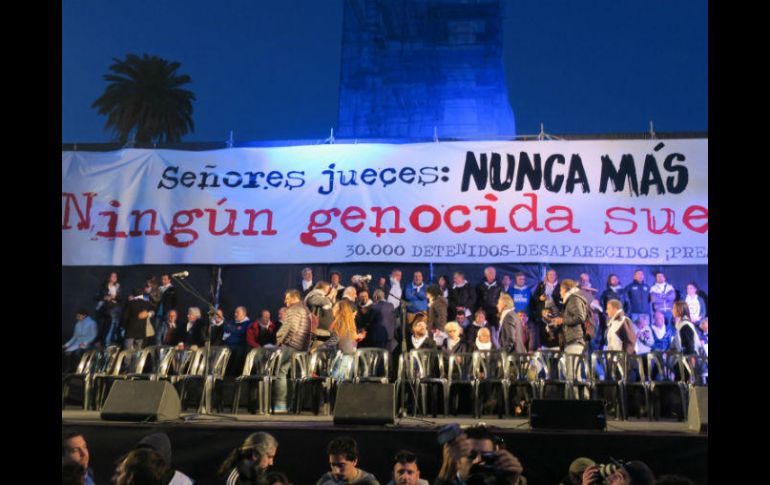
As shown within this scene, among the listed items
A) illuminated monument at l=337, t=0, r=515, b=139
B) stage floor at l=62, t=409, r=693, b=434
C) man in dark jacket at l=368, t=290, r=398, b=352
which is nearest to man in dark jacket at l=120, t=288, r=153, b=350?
stage floor at l=62, t=409, r=693, b=434

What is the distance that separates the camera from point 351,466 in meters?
4.91

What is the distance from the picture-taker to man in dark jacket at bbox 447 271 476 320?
375 inches

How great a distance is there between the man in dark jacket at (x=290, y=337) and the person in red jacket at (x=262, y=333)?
641 mm

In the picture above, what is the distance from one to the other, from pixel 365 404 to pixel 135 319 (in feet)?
17.2

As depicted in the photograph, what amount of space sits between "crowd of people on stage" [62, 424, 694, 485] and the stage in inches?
4.4

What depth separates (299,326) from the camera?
28.8 ft

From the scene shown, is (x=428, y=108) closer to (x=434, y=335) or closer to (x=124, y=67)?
(x=124, y=67)

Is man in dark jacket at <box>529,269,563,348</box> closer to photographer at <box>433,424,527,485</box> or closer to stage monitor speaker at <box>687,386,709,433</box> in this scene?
stage monitor speaker at <box>687,386,709,433</box>

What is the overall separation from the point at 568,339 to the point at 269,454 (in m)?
4.72

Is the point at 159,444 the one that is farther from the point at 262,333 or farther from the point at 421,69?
the point at 421,69

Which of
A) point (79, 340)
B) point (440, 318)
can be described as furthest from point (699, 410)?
point (79, 340)

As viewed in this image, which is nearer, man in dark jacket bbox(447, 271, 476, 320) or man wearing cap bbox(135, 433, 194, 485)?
man wearing cap bbox(135, 433, 194, 485)

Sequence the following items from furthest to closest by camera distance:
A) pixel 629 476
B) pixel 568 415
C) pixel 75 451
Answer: pixel 568 415 → pixel 75 451 → pixel 629 476
